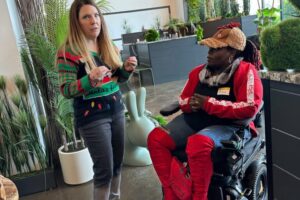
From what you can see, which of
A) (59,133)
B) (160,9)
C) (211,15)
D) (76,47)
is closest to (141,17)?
(160,9)

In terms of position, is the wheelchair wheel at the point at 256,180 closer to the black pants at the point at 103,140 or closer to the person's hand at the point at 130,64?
the black pants at the point at 103,140

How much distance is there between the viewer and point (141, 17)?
1121cm

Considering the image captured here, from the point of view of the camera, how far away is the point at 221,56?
6.24 feet

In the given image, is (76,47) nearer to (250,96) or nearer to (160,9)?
(250,96)

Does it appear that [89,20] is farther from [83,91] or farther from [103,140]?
[103,140]

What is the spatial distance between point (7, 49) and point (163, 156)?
1.62 meters

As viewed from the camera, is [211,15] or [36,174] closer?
[36,174]

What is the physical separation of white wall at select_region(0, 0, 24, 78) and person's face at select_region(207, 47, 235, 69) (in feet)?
5.27

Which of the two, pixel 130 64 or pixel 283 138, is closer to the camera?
pixel 283 138

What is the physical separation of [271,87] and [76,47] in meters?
1.03

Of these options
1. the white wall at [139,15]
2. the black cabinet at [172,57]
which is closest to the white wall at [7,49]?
the black cabinet at [172,57]

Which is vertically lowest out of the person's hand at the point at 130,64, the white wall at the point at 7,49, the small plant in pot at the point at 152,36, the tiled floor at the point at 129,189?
the tiled floor at the point at 129,189

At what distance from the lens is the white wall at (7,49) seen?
2498 mm

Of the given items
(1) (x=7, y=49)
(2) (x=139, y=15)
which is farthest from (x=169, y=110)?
(2) (x=139, y=15)
